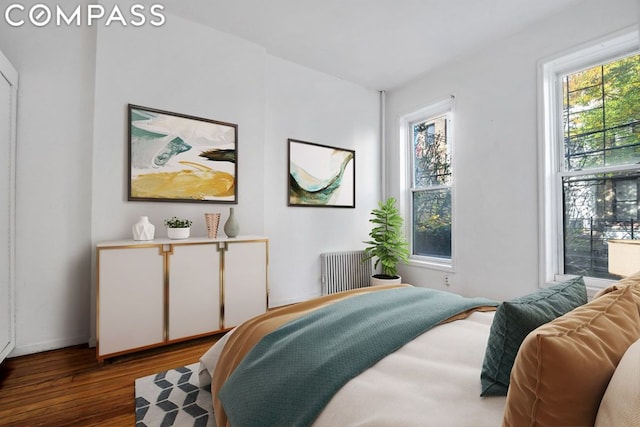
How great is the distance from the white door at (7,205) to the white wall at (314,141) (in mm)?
2057

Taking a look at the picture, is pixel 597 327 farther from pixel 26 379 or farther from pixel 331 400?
pixel 26 379

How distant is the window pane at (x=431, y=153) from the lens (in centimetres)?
386

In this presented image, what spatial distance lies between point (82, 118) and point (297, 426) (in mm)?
2947

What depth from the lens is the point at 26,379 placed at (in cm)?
199

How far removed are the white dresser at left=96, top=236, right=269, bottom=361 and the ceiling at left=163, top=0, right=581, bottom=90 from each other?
209 centimetres

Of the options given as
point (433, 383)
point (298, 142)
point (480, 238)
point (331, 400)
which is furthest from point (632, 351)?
point (298, 142)

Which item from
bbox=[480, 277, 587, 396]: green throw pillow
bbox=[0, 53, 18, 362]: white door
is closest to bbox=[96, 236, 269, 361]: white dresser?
bbox=[0, 53, 18, 362]: white door

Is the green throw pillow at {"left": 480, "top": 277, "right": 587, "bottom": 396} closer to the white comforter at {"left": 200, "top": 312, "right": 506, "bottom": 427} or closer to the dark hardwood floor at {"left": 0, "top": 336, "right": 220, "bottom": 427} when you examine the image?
the white comforter at {"left": 200, "top": 312, "right": 506, "bottom": 427}

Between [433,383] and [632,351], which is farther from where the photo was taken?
[433,383]

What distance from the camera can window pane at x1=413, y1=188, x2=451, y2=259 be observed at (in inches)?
149

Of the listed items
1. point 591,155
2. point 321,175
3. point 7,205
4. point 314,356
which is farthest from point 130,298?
point 591,155

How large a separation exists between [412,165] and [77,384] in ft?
13.4

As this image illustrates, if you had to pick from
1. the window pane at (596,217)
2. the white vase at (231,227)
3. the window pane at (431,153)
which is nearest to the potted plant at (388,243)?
the window pane at (431,153)

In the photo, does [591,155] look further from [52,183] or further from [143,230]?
[52,183]
